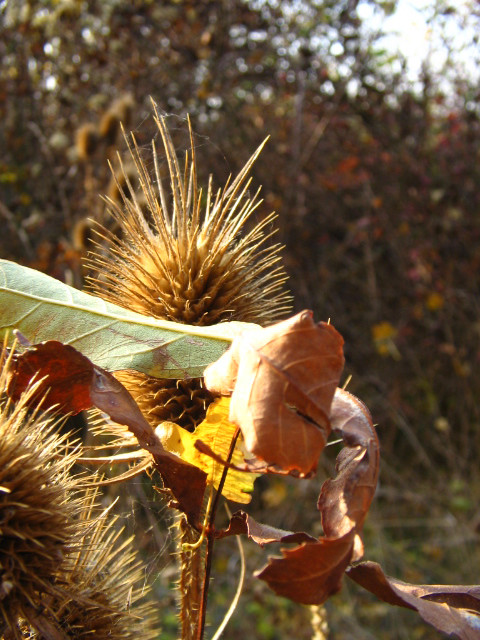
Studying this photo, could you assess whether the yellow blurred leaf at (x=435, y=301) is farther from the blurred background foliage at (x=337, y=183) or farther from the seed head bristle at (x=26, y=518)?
the seed head bristle at (x=26, y=518)

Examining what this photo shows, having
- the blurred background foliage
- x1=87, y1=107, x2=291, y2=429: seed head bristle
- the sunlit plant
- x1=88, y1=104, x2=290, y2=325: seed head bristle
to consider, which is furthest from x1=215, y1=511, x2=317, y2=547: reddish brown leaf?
the blurred background foliage

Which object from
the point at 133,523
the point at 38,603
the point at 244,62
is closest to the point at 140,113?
the point at 244,62

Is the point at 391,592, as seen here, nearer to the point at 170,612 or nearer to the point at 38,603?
the point at 38,603

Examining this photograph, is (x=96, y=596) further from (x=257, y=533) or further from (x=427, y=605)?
(x=427, y=605)

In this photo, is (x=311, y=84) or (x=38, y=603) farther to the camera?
(x=311, y=84)

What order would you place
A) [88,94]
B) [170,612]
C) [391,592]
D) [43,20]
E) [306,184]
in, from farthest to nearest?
[306,184]
[88,94]
[43,20]
[170,612]
[391,592]

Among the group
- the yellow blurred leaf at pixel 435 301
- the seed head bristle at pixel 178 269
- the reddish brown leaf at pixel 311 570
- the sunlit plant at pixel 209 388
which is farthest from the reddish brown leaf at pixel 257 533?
the yellow blurred leaf at pixel 435 301
